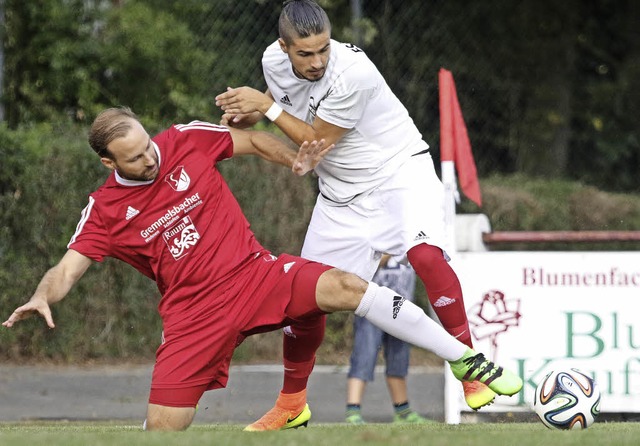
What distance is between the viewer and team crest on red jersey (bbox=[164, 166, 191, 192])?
22.2 feet

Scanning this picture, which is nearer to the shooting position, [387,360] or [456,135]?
[456,135]

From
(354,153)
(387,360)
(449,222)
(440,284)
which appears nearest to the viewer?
(440,284)

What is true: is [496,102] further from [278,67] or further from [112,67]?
[278,67]

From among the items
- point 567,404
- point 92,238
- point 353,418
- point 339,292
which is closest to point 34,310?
point 92,238

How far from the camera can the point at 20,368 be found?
1139 cm

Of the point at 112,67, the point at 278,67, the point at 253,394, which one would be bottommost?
the point at 253,394

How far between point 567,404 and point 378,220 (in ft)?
4.94

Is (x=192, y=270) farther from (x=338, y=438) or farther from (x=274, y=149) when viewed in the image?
(x=338, y=438)

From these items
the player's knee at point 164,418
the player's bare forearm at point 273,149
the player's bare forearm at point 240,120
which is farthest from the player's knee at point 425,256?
the player's knee at point 164,418

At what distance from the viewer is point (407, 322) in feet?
21.5

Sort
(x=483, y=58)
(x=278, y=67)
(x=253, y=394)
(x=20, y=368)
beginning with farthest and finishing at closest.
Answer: (x=483, y=58) → (x=20, y=368) → (x=253, y=394) → (x=278, y=67)

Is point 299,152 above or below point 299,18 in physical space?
below

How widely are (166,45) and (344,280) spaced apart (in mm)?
7682

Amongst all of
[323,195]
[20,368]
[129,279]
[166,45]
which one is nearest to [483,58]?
[166,45]
